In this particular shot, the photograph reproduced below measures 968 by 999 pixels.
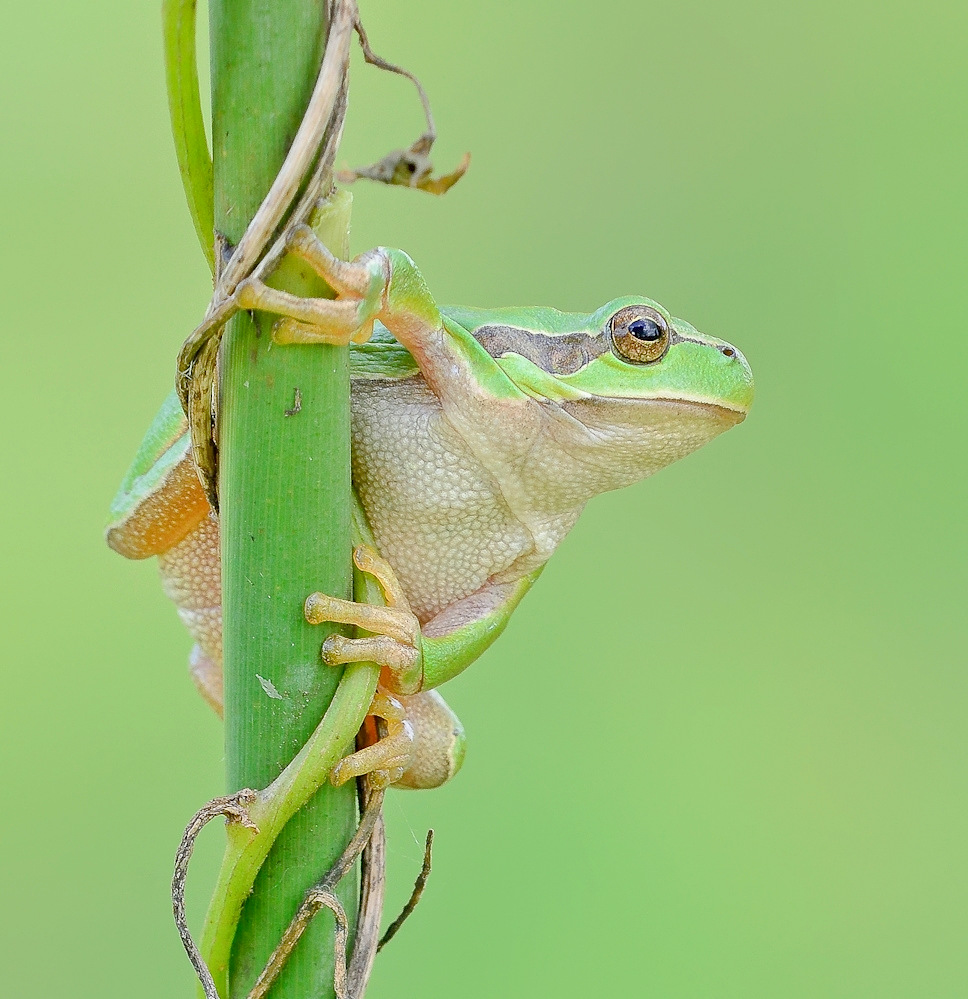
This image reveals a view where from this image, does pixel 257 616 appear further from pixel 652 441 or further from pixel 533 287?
pixel 533 287

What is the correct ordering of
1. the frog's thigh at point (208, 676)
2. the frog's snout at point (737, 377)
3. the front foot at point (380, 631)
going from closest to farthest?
the front foot at point (380, 631), the frog's snout at point (737, 377), the frog's thigh at point (208, 676)

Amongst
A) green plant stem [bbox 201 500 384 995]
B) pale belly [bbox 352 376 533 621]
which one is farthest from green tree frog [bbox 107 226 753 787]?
green plant stem [bbox 201 500 384 995]

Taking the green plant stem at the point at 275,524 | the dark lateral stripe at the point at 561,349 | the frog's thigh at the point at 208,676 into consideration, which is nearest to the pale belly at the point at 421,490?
the dark lateral stripe at the point at 561,349

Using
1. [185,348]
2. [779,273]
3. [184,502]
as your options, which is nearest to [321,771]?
[185,348]

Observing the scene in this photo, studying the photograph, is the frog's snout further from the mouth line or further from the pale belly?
the pale belly

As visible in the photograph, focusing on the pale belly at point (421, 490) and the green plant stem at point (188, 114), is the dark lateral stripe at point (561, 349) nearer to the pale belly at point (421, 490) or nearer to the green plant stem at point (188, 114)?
the pale belly at point (421, 490)

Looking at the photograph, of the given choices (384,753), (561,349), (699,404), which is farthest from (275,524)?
(699,404)
